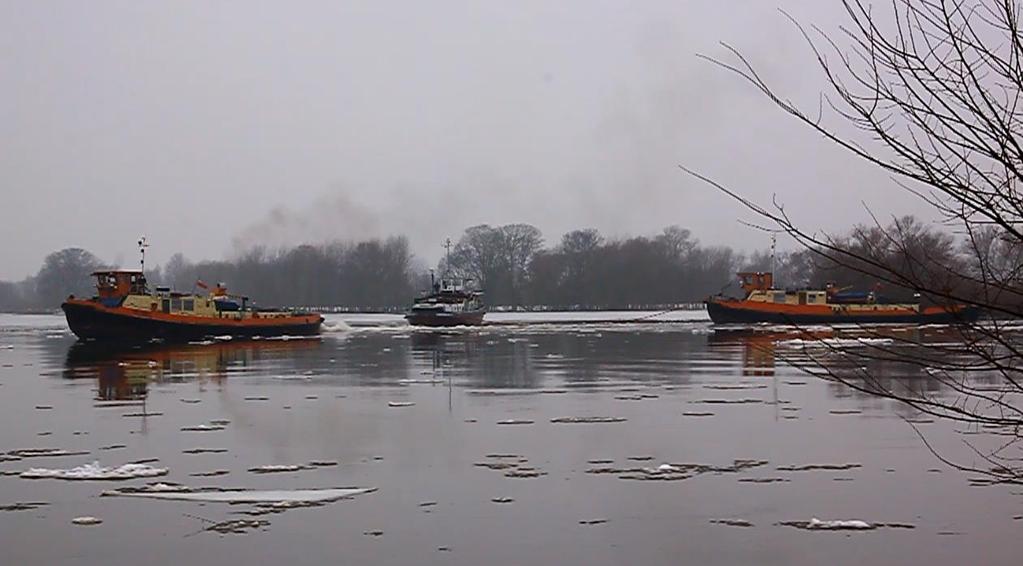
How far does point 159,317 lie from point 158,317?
Answer: 4 cm

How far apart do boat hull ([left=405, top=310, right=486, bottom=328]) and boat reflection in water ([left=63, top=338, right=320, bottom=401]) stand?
54.7 ft

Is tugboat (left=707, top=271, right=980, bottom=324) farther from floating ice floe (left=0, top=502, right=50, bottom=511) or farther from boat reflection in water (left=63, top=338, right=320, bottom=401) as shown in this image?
floating ice floe (left=0, top=502, right=50, bottom=511)

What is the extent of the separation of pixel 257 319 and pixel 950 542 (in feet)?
138

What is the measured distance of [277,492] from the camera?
32.0 ft

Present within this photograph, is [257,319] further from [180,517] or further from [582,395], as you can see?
[180,517]

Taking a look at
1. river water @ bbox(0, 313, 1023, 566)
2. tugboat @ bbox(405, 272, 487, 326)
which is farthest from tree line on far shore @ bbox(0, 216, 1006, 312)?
river water @ bbox(0, 313, 1023, 566)

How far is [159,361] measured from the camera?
95.0ft

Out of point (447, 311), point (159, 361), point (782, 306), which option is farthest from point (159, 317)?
point (782, 306)

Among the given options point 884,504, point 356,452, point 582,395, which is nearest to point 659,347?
point 582,395

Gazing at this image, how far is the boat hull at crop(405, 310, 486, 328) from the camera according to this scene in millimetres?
59250

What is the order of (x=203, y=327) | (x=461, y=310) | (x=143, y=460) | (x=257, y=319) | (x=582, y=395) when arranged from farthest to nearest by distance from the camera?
(x=461, y=310), (x=257, y=319), (x=203, y=327), (x=582, y=395), (x=143, y=460)

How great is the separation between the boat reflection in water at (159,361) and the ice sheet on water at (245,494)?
909 cm

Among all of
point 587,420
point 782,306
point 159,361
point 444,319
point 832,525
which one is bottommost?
point 832,525

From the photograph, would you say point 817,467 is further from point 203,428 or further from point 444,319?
point 444,319
